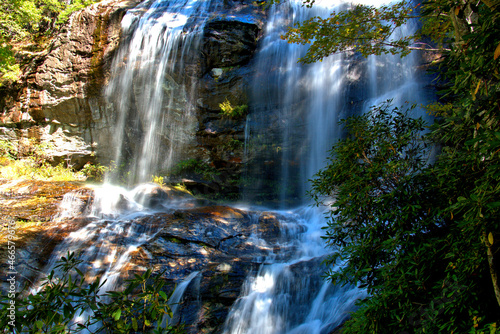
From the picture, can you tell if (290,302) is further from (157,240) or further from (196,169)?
(196,169)

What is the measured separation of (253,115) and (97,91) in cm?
706

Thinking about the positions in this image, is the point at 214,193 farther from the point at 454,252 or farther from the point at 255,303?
the point at 454,252

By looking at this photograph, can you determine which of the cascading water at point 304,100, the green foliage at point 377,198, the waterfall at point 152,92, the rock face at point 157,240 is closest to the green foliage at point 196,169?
the waterfall at point 152,92

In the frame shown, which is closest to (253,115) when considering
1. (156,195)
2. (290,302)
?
(156,195)

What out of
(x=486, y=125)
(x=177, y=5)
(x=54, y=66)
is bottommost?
(x=486, y=125)

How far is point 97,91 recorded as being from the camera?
39.9ft

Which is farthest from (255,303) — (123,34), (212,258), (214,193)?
(123,34)

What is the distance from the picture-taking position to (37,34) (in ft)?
42.3

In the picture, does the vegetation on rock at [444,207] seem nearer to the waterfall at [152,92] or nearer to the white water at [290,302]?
the white water at [290,302]

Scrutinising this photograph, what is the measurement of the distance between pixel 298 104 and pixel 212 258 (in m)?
7.27

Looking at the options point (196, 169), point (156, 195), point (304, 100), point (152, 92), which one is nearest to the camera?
point (156, 195)

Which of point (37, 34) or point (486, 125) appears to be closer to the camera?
point (486, 125)

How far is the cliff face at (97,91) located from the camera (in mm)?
11586

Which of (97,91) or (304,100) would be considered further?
(97,91)
